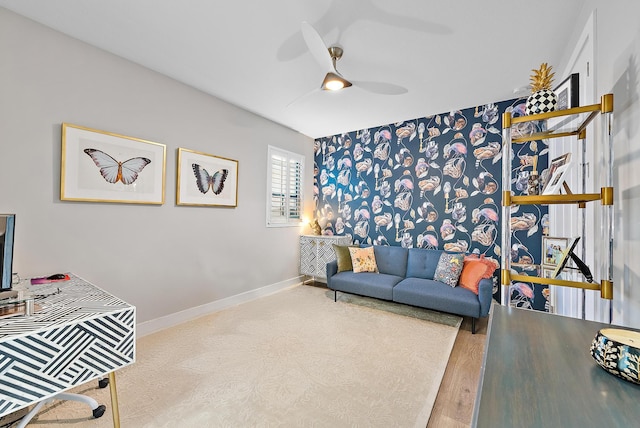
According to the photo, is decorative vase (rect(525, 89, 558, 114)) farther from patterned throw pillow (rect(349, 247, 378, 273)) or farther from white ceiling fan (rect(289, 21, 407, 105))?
patterned throw pillow (rect(349, 247, 378, 273))

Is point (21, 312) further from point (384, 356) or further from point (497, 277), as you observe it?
point (497, 277)

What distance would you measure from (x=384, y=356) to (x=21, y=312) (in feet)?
8.10

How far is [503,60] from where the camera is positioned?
254 centimetres

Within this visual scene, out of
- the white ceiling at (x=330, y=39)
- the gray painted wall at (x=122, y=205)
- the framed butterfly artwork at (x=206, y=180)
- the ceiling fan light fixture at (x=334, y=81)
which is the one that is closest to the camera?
the white ceiling at (x=330, y=39)

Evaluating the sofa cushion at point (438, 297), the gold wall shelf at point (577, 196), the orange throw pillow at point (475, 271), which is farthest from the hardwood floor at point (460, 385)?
the gold wall shelf at point (577, 196)

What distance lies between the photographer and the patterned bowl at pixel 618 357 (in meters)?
0.65

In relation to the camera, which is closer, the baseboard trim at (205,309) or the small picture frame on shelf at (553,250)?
the small picture frame on shelf at (553,250)

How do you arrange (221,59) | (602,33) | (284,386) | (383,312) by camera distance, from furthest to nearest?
(383,312) < (221,59) < (284,386) < (602,33)

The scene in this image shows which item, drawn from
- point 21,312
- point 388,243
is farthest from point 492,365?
point 388,243

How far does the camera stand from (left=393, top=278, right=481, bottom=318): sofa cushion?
116 inches

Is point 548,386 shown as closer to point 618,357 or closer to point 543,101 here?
point 618,357

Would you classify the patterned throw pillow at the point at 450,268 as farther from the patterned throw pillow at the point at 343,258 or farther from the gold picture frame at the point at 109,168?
the gold picture frame at the point at 109,168

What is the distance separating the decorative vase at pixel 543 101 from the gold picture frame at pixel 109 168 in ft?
10.6

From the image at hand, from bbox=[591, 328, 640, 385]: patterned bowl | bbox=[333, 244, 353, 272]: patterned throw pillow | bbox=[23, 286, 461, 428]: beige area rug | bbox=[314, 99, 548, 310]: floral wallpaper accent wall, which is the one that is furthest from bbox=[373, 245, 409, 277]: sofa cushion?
bbox=[591, 328, 640, 385]: patterned bowl
